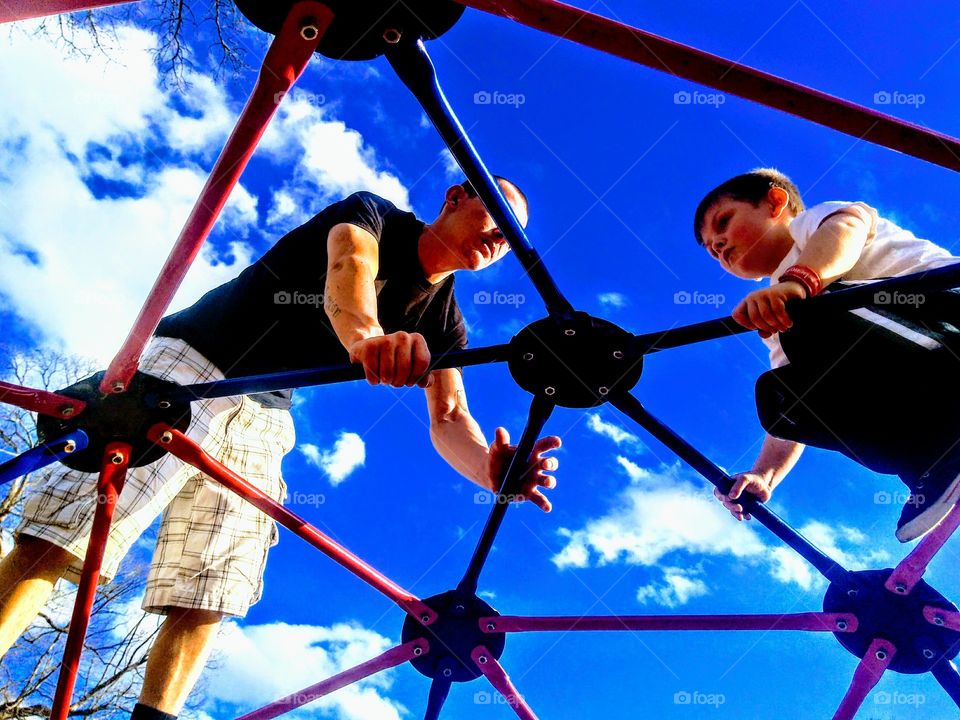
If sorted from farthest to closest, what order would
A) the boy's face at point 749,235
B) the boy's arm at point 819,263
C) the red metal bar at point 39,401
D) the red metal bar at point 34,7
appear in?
the boy's face at point 749,235
the red metal bar at point 39,401
the boy's arm at point 819,263
the red metal bar at point 34,7

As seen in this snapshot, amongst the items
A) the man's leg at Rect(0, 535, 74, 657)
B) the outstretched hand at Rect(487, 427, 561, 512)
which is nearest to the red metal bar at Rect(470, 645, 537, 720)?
the outstretched hand at Rect(487, 427, 561, 512)

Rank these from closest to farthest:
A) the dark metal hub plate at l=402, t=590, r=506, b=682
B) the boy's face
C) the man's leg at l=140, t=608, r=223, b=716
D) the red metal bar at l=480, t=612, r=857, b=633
Result: the man's leg at l=140, t=608, r=223, b=716 < the red metal bar at l=480, t=612, r=857, b=633 < the dark metal hub plate at l=402, t=590, r=506, b=682 < the boy's face

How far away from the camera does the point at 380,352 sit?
2.12 m

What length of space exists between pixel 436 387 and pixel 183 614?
4.90 ft

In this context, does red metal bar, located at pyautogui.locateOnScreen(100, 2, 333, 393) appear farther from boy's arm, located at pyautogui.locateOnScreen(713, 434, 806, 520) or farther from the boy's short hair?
the boy's short hair

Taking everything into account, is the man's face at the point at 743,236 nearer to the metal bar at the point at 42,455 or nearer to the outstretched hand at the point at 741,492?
the outstretched hand at the point at 741,492

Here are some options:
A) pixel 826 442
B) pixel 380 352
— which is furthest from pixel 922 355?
pixel 380 352

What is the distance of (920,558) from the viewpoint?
8.31ft

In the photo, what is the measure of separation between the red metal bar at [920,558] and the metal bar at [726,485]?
0.17 meters

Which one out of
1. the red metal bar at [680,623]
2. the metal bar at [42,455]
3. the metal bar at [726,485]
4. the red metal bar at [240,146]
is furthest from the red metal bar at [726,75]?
the metal bar at [42,455]

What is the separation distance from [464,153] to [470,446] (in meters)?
1.57

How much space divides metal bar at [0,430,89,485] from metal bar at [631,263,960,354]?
5.71ft

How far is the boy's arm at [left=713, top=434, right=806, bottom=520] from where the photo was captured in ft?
9.30

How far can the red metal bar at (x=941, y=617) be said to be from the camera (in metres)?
2.54
